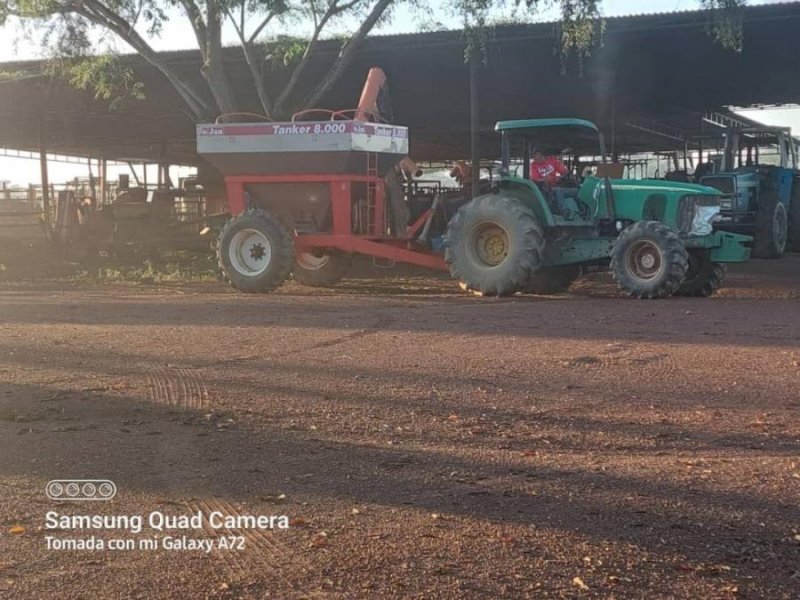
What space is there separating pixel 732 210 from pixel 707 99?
24.6 ft

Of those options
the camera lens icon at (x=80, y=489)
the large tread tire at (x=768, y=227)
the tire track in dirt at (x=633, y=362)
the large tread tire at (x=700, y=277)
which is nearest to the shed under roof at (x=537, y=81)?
the large tread tire at (x=768, y=227)

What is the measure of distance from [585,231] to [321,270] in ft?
16.3

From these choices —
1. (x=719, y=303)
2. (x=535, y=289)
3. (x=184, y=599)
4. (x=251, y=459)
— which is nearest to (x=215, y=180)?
(x=535, y=289)

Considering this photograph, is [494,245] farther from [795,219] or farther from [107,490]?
[795,219]

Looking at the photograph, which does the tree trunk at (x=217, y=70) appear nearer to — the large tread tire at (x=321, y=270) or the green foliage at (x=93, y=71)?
the green foliage at (x=93, y=71)

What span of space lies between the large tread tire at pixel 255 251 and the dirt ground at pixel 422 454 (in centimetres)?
406

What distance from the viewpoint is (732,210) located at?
63.4 feet

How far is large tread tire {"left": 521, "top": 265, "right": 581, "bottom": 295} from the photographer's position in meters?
14.4

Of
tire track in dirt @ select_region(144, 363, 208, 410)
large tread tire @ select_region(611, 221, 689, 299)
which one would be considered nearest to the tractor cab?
large tread tire @ select_region(611, 221, 689, 299)

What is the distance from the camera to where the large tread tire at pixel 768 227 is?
19.6m

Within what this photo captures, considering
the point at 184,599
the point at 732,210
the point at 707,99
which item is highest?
the point at 707,99

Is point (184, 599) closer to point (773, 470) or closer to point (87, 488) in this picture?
point (87, 488)

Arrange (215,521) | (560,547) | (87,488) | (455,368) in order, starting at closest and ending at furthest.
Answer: (560,547) < (215,521) < (87,488) < (455,368)

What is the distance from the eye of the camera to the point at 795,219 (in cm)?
2205
